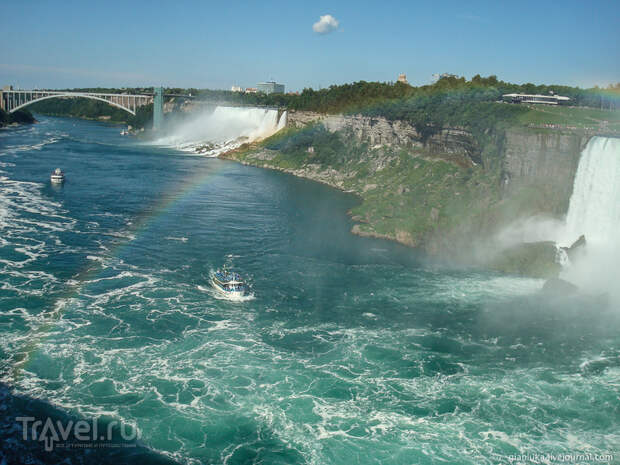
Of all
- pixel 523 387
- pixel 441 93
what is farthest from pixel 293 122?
pixel 523 387

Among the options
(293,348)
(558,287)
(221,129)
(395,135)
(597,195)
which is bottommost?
(293,348)

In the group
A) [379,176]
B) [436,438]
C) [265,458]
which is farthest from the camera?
[379,176]

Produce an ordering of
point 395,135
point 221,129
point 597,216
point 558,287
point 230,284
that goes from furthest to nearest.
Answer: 1. point 221,129
2. point 395,135
3. point 597,216
4. point 558,287
5. point 230,284

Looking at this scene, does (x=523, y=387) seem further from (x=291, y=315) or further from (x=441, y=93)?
(x=441, y=93)

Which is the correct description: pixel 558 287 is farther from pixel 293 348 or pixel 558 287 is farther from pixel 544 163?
pixel 293 348

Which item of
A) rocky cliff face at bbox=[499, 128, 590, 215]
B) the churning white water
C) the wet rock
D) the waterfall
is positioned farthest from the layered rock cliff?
the churning white water

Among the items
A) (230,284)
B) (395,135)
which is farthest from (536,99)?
(230,284)

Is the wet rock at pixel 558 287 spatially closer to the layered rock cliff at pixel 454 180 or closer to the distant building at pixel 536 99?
the layered rock cliff at pixel 454 180

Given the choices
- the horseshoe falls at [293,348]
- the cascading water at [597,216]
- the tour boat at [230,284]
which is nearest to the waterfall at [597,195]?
the cascading water at [597,216]

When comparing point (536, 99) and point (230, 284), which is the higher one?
point (536, 99)
